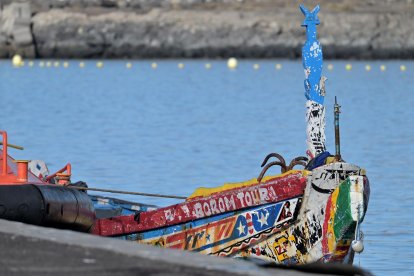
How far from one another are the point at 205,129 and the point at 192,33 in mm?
62482

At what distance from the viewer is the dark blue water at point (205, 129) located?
2508cm

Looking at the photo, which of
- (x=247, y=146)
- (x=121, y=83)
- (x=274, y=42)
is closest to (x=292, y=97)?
(x=121, y=83)

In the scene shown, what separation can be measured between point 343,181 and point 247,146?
20.8 metres

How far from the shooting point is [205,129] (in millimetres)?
42000

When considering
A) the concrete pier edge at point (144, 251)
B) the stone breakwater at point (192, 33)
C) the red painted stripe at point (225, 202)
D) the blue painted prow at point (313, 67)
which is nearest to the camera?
the concrete pier edge at point (144, 251)

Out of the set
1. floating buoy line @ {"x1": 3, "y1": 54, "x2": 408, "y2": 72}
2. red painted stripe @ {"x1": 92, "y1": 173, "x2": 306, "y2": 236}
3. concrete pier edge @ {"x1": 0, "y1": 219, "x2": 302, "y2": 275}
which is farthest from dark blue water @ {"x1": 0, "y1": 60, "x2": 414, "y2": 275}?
floating buoy line @ {"x1": 3, "y1": 54, "x2": 408, "y2": 72}

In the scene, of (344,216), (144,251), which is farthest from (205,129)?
(144,251)

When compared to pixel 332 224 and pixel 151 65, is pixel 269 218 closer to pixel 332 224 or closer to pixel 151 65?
pixel 332 224

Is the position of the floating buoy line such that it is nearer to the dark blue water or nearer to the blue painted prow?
the dark blue water

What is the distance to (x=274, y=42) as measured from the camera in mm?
102938

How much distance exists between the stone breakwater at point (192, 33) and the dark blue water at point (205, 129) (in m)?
16.3

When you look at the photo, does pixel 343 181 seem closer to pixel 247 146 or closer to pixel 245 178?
pixel 245 178

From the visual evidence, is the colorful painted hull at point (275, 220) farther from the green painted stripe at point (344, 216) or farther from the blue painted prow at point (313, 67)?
the blue painted prow at point (313, 67)

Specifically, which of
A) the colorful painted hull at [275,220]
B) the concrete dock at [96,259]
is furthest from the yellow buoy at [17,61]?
the concrete dock at [96,259]
